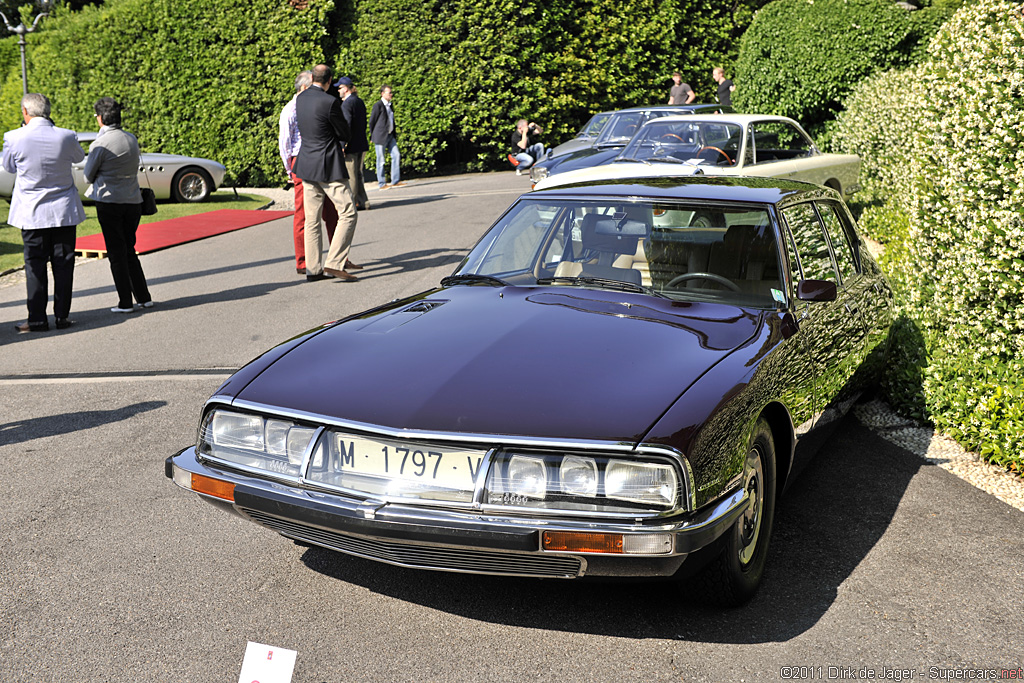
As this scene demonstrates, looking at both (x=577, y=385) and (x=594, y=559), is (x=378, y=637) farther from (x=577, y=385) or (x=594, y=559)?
(x=577, y=385)

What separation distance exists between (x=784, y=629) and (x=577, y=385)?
110 centimetres

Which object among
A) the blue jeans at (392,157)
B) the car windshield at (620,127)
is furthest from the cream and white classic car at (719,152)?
the blue jeans at (392,157)

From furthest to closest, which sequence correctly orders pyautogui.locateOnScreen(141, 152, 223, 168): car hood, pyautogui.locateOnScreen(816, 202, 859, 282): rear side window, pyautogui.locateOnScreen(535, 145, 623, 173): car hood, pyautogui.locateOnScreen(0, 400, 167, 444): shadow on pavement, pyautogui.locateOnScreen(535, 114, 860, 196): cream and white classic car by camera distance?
pyautogui.locateOnScreen(141, 152, 223, 168): car hood < pyautogui.locateOnScreen(535, 145, 623, 173): car hood < pyautogui.locateOnScreen(535, 114, 860, 196): cream and white classic car < pyautogui.locateOnScreen(0, 400, 167, 444): shadow on pavement < pyautogui.locateOnScreen(816, 202, 859, 282): rear side window

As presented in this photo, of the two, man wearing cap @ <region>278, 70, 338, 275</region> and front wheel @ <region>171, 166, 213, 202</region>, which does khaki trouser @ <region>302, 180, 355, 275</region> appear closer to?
man wearing cap @ <region>278, 70, 338, 275</region>

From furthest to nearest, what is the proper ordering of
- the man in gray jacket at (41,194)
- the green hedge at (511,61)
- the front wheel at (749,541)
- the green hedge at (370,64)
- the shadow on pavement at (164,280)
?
the green hedge at (511,61)
the green hedge at (370,64)
the shadow on pavement at (164,280)
the man in gray jacket at (41,194)
the front wheel at (749,541)

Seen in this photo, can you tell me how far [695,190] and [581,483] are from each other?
7.22 ft

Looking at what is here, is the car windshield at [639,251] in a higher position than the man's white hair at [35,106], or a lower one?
lower

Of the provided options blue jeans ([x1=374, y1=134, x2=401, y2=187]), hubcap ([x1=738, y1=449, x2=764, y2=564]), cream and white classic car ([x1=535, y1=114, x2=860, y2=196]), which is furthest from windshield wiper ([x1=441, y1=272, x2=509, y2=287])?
blue jeans ([x1=374, y1=134, x2=401, y2=187])

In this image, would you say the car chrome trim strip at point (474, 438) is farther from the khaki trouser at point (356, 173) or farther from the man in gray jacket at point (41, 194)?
the khaki trouser at point (356, 173)

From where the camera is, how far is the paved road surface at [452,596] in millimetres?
3109

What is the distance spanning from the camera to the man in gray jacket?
8180 mm

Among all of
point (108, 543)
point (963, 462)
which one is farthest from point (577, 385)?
point (963, 462)

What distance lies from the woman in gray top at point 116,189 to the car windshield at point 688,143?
5745 millimetres

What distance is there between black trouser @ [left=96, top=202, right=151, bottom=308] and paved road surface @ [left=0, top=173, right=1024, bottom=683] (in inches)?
143
